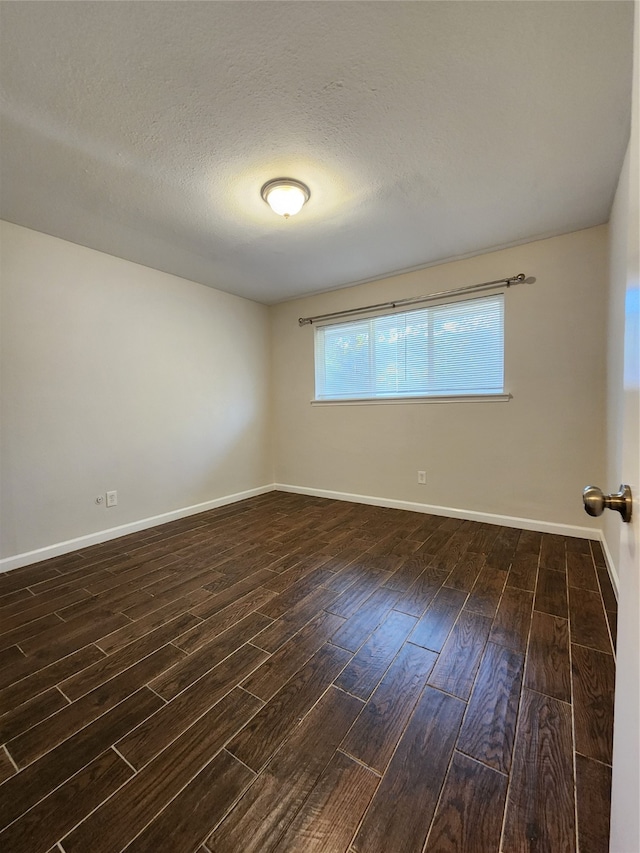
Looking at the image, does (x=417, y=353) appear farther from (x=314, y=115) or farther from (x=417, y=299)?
(x=314, y=115)

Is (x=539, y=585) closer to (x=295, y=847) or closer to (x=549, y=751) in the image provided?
(x=549, y=751)

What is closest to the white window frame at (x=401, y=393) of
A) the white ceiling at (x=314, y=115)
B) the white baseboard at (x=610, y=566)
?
the white ceiling at (x=314, y=115)

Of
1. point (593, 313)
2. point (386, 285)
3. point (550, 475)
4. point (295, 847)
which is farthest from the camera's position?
point (386, 285)

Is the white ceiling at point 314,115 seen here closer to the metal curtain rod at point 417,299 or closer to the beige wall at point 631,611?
the metal curtain rod at point 417,299

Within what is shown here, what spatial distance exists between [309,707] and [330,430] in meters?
3.02

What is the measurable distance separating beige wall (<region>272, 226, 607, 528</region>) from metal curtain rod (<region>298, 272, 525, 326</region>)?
59 millimetres

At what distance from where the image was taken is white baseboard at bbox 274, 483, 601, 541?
108 inches

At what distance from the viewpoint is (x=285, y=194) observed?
2027 millimetres

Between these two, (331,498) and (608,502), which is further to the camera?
(331,498)

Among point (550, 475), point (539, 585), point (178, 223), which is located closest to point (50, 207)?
point (178, 223)

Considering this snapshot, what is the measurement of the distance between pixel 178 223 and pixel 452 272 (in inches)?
93.5

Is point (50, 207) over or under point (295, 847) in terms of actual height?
over

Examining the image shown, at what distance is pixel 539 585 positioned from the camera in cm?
204

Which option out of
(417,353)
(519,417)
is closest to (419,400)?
(417,353)
